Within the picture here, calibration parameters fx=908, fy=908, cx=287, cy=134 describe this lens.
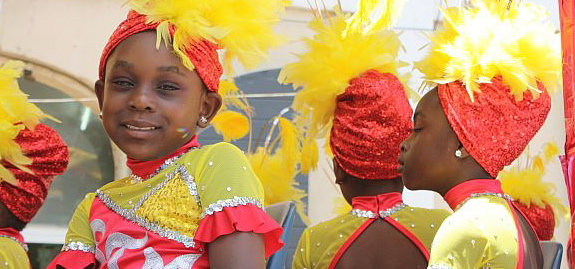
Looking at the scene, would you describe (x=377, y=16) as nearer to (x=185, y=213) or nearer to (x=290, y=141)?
(x=290, y=141)

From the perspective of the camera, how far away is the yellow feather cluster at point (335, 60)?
3387 mm

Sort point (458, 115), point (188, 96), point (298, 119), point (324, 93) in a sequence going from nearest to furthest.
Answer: point (188, 96)
point (458, 115)
point (324, 93)
point (298, 119)

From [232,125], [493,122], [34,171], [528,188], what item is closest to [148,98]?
[493,122]

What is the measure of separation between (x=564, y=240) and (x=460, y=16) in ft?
10.4

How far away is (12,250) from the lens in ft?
11.0

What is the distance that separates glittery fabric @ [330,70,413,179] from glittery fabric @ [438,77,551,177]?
0.58 metres

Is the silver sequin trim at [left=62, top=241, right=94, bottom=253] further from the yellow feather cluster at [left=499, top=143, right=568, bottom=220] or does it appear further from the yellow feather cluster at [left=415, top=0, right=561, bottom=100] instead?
the yellow feather cluster at [left=499, top=143, right=568, bottom=220]

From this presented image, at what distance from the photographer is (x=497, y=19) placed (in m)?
2.82

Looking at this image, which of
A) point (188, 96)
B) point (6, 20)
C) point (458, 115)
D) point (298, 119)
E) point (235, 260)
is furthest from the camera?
point (6, 20)

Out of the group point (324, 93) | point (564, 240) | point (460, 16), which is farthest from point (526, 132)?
point (564, 240)

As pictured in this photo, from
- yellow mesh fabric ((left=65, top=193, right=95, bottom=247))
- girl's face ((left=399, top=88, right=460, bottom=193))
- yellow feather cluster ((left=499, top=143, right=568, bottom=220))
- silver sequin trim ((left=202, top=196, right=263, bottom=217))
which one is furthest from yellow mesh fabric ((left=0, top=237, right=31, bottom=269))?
yellow feather cluster ((left=499, top=143, right=568, bottom=220))

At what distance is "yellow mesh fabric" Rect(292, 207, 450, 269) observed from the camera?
313cm

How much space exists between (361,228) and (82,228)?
101 cm

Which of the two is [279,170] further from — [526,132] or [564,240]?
[564,240]
